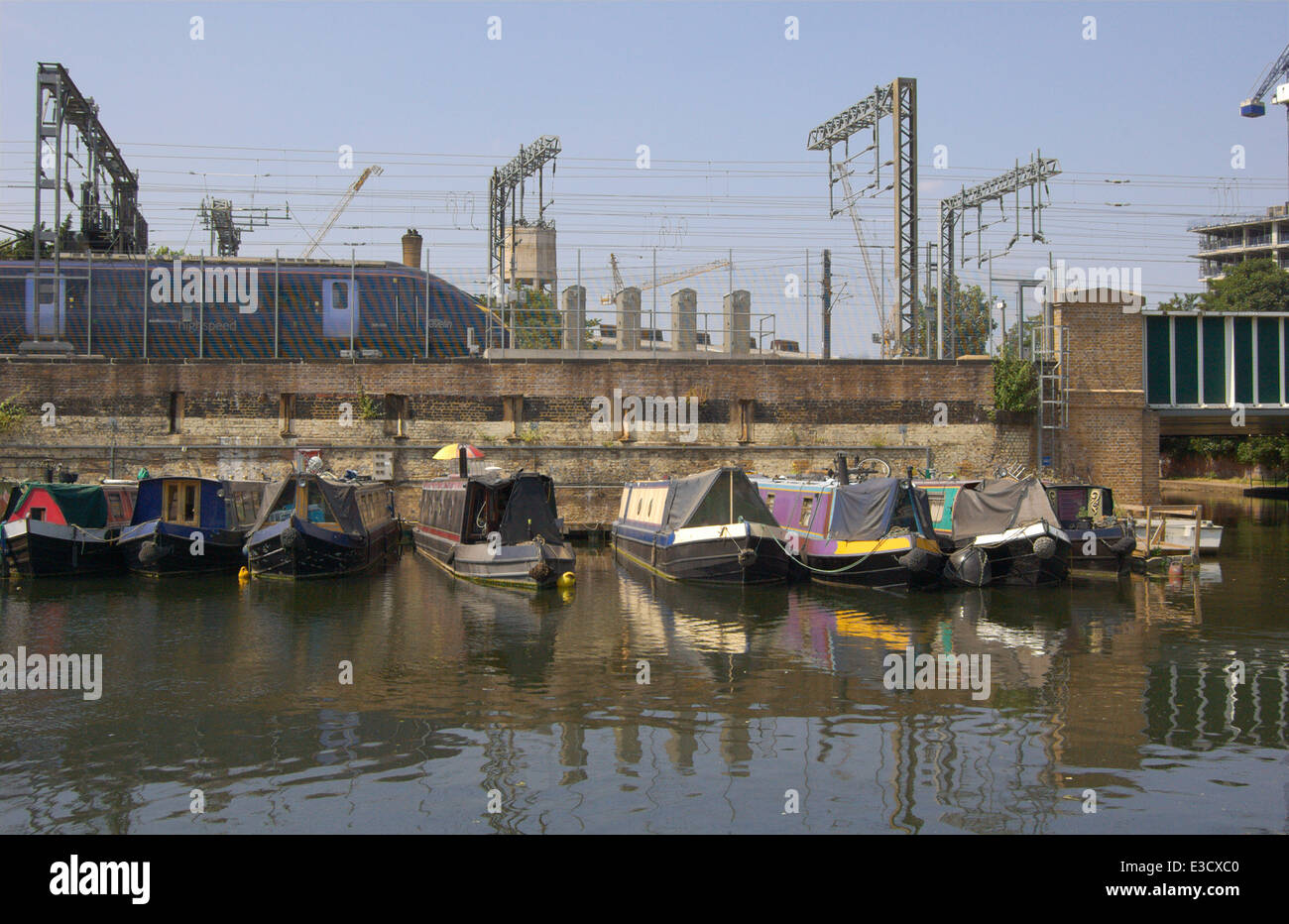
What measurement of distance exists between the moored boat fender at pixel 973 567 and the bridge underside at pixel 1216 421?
12.6 m

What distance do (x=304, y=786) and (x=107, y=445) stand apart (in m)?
23.3

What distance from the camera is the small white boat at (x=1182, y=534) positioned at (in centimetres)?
2339

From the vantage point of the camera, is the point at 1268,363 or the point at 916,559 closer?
the point at 916,559

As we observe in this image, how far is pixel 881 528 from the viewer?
19953 millimetres

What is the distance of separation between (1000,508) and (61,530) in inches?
721

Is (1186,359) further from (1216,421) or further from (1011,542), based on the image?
(1011,542)

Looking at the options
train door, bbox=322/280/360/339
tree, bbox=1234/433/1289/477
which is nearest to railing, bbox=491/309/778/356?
train door, bbox=322/280/360/339

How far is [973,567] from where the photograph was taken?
65.6 ft

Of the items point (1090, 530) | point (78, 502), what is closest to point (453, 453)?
point (78, 502)

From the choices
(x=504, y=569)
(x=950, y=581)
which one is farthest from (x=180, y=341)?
(x=950, y=581)

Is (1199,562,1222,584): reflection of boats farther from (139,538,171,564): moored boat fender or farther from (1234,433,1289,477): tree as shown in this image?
(1234,433,1289,477): tree
